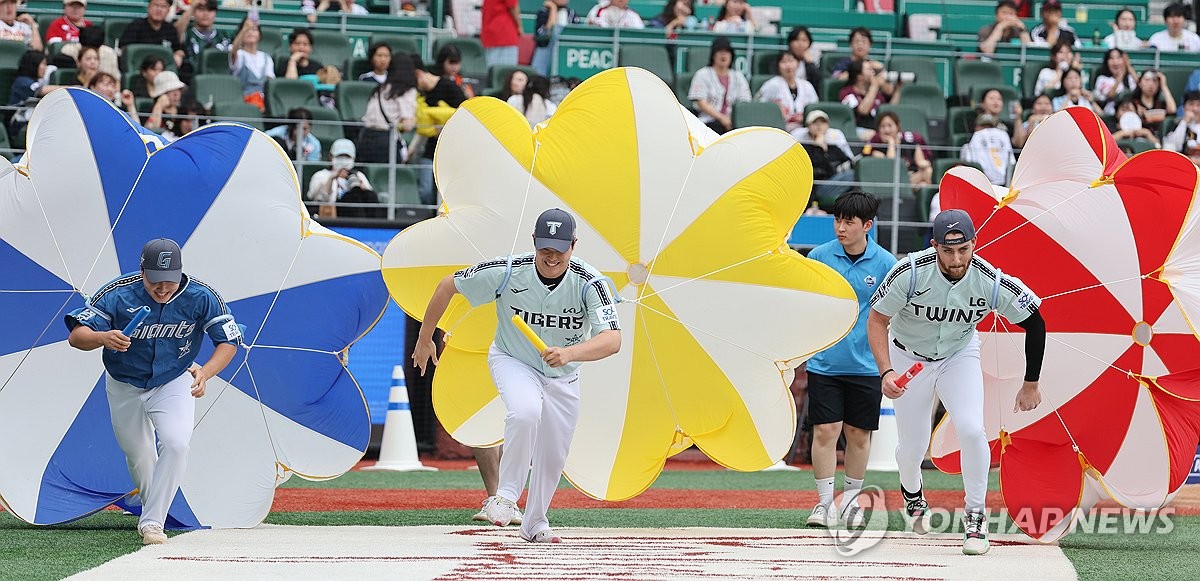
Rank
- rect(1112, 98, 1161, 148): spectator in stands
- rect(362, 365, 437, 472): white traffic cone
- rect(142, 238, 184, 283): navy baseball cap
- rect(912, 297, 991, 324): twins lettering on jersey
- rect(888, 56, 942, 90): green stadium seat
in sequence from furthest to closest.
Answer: rect(888, 56, 942, 90): green stadium seat
rect(1112, 98, 1161, 148): spectator in stands
rect(362, 365, 437, 472): white traffic cone
rect(912, 297, 991, 324): twins lettering on jersey
rect(142, 238, 184, 283): navy baseball cap

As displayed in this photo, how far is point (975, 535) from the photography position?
298 inches

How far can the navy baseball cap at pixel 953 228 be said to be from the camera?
303 inches

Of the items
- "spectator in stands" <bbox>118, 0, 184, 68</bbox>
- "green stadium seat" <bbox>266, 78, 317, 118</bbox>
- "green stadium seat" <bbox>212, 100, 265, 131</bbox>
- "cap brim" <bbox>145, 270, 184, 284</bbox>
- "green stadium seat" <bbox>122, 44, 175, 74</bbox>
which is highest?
"spectator in stands" <bbox>118, 0, 184, 68</bbox>

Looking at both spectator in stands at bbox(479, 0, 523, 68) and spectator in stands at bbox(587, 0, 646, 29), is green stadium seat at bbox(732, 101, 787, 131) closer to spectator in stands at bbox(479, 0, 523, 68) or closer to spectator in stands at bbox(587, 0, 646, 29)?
spectator in stands at bbox(587, 0, 646, 29)

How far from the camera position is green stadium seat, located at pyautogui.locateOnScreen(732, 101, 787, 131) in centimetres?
1592

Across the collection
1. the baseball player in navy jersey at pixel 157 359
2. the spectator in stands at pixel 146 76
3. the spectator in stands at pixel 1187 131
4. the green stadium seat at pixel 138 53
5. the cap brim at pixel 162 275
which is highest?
the green stadium seat at pixel 138 53

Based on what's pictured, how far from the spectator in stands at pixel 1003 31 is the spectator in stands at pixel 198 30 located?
33.2 feet

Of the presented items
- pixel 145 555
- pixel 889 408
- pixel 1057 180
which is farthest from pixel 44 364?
pixel 889 408

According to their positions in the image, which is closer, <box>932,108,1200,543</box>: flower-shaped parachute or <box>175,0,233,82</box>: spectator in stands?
<box>932,108,1200,543</box>: flower-shaped parachute

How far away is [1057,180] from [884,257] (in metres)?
1.17

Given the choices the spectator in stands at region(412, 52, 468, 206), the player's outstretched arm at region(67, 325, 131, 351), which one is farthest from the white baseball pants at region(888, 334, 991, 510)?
the spectator in stands at region(412, 52, 468, 206)

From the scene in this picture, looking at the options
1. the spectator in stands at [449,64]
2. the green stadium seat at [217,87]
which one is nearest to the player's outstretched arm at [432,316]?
the spectator in stands at [449,64]

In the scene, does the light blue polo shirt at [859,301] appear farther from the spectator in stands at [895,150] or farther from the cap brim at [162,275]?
the spectator in stands at [895,150]

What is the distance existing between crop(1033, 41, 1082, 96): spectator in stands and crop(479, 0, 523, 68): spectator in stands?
263 inches
